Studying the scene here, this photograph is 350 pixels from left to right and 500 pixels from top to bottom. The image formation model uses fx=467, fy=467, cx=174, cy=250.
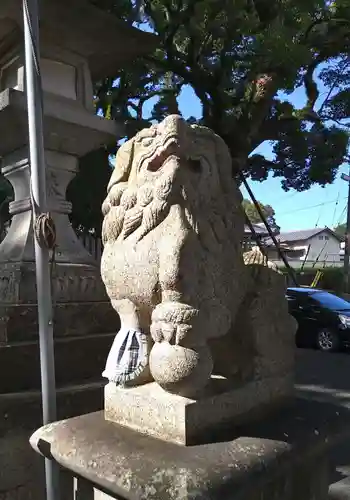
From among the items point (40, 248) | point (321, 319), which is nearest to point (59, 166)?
point (40, 248)

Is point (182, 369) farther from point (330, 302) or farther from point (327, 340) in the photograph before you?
point (330, 302)

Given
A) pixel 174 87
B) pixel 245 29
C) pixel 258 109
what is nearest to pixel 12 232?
pixel 245 29

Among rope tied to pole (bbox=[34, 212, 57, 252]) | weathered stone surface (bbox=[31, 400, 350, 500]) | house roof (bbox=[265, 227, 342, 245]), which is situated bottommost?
weathered stone surface (bbox=[31, 400, 350, 500])

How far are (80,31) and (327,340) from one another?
7273mm

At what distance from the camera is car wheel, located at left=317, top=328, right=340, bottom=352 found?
876cm

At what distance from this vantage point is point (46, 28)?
3.43 meters

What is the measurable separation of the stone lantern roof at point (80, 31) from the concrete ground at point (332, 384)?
3.36 meters

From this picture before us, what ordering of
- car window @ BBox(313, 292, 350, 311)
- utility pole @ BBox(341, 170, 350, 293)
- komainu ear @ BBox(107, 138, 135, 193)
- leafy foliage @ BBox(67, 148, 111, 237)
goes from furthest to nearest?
utility pole @ BBox(341, 170, 350, 293), leafy foliage @ BBox(67, 148, 111, 237), car window @ BBox(313, 292, 350, 311), komainu ear @ BBox(107, 138, 135, 193)

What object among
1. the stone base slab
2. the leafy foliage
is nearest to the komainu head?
the stone base slab

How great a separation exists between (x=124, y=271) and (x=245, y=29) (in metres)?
8.63

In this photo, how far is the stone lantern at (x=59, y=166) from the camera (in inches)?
108

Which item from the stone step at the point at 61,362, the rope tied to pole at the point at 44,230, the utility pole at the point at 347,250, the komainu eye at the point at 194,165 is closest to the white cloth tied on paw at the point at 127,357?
the rope tied to pole at the point at 44,230

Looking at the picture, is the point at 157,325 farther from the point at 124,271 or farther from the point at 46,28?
the point at 46,28

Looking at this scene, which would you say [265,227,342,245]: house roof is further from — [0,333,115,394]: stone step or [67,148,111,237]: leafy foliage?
[0,333,115,394]: stone step
